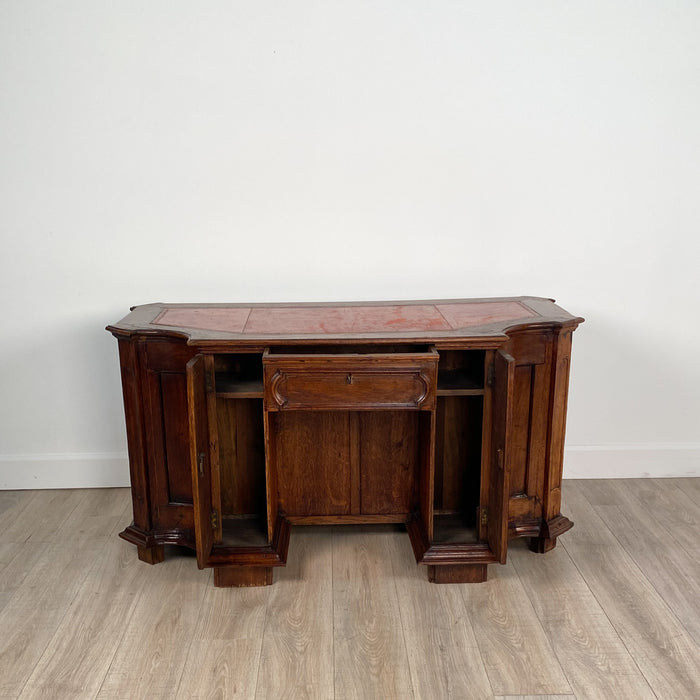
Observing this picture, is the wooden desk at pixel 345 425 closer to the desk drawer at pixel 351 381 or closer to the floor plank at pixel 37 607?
the desk drawer at pixel 351 381

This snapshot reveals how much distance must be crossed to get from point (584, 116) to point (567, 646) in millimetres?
1758

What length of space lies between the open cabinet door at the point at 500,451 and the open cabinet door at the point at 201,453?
83 centimetres

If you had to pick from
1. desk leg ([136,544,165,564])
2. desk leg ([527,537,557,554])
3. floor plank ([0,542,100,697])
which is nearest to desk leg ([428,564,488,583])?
desk leg ([527,537,557,554])

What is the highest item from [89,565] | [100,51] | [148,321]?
[100,51]

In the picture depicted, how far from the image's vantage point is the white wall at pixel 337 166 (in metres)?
2.57

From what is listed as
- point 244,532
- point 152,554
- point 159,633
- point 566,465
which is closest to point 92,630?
point 159,633

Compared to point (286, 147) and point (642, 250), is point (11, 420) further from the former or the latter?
point (642, 250)

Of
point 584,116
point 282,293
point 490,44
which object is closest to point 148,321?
point 282,293

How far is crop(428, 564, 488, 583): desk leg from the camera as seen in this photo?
2293 mm

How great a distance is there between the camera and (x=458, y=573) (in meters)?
2.30

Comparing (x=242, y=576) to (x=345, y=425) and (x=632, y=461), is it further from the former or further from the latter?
(x=632, y=461)

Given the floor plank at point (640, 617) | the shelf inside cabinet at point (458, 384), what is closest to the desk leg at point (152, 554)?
the shelf inside cabinet at point (458, 384)

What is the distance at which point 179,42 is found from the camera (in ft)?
8.39

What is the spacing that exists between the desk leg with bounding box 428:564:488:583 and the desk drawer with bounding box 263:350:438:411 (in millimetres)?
535
